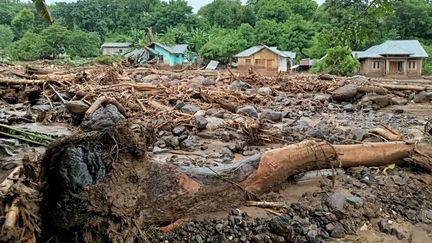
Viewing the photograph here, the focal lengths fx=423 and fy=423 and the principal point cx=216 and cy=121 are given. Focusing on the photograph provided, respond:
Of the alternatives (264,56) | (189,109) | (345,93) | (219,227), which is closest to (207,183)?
(219,227)

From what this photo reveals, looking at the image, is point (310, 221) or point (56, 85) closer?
point (310, 221)

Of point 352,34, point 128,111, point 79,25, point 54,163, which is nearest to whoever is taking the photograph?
point 54,163

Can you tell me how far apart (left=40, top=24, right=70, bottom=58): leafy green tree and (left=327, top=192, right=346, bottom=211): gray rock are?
38.0 meters

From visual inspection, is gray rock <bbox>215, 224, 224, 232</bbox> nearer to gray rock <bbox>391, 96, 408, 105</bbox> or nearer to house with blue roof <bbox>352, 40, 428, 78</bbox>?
gray rock <bbox>391, 96, 408, 105</bbox>

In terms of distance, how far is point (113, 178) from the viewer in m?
3.21

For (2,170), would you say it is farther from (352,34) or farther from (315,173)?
(352,34)

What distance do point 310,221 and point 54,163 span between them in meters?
2.24

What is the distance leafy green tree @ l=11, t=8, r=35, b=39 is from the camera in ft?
152

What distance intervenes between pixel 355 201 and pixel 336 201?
7.9 inches

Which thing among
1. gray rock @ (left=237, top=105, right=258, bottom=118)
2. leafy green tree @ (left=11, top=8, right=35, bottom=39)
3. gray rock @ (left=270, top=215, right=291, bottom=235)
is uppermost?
leafy green tree @ (left=11, top=8, right=35, bottom=39)

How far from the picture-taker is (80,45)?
40.2 m

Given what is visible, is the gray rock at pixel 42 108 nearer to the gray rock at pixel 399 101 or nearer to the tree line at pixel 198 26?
the gray rock at pixel 399 101

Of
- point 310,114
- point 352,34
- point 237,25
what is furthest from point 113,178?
point 237,25

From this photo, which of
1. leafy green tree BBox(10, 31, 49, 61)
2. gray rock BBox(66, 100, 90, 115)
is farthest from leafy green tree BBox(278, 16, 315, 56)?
gray rock BBox(66, 100, 90, 115)
